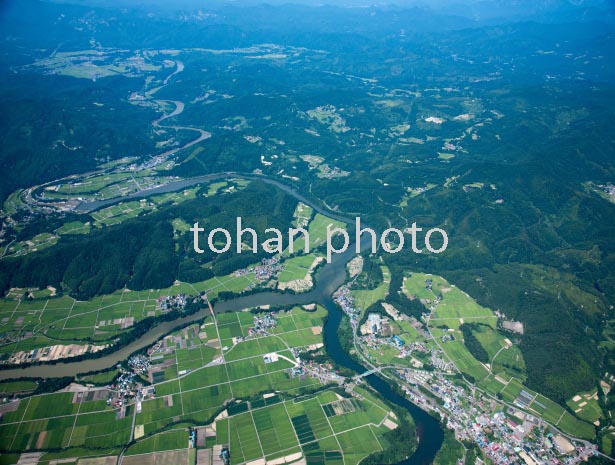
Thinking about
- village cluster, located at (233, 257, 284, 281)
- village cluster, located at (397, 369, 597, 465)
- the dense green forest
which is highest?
village cluster, located at (397, 369, 597, 465)

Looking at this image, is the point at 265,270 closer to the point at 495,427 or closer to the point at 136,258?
the point at 136,258

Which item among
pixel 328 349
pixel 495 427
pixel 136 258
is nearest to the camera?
pixel 495 427

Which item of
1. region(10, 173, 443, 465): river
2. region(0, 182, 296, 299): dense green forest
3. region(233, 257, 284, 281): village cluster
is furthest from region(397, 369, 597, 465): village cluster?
region(0, 182, 296, 299): dense green forest

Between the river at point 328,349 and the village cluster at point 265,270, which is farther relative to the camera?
the village cluster at point 265,270

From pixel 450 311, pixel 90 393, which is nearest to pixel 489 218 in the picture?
pixel 450 311

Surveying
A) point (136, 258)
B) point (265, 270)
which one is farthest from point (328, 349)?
point (136, 258)

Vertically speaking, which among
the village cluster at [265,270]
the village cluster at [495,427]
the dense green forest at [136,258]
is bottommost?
the village cluster at [265,270]

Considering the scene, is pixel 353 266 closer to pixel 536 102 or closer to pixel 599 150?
pixel 599 150

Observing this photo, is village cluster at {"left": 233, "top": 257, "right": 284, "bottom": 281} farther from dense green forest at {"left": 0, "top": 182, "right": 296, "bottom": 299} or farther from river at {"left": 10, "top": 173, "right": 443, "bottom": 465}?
river at {"left": 10, "top": 173, "right": 443, "bottom": 465}

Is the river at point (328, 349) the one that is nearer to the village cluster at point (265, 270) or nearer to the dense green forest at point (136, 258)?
the village cluster at point (265, 270)

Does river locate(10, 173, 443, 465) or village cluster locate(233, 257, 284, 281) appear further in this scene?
village cluster locate(233, 257, 284, 281)

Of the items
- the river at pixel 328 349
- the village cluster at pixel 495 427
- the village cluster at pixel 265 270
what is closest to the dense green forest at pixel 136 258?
the village cluster at pixel 265 270
